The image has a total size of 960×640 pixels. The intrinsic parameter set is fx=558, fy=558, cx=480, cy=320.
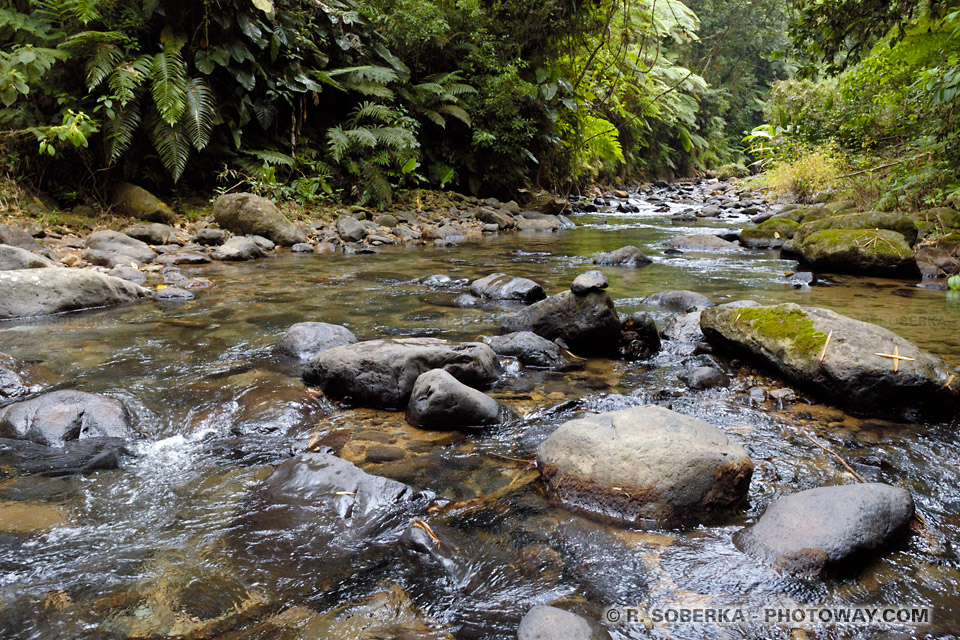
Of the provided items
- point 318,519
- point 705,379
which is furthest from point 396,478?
point 705,379

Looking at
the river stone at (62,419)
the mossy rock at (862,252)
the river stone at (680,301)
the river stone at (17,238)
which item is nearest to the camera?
the river stone at (62,419)

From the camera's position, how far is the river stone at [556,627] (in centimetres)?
144

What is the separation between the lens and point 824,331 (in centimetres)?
314

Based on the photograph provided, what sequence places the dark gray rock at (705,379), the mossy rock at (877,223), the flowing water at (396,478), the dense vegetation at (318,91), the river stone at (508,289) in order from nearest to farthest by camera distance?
the flowing water at (396,478) → the dark gray rock at (705,379) → the river stone at (508,289) → the mossy rock at (877,223) → the dense vegetation at (318,91)

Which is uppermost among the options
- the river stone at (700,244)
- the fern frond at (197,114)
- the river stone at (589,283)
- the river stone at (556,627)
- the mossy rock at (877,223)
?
the fern frond at (197,114)

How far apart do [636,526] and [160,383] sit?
275 cm

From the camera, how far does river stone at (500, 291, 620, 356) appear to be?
3.96m

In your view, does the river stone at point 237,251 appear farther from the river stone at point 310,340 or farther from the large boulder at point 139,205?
the river stone at point 310,340

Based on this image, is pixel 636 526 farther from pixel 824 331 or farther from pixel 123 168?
pixel 123 168

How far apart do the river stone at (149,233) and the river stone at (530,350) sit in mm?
6099

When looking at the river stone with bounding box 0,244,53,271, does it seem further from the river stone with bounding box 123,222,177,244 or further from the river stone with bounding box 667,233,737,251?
the river stone with bounding box 667,233,737,251

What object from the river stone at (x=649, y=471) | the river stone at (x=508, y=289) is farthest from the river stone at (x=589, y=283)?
the river stone at (x=649, y=471)

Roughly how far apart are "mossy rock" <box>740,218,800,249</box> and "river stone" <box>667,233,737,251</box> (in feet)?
0.97

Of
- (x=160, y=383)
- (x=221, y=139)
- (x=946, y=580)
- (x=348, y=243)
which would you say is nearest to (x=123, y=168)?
(x=221, y=139)
